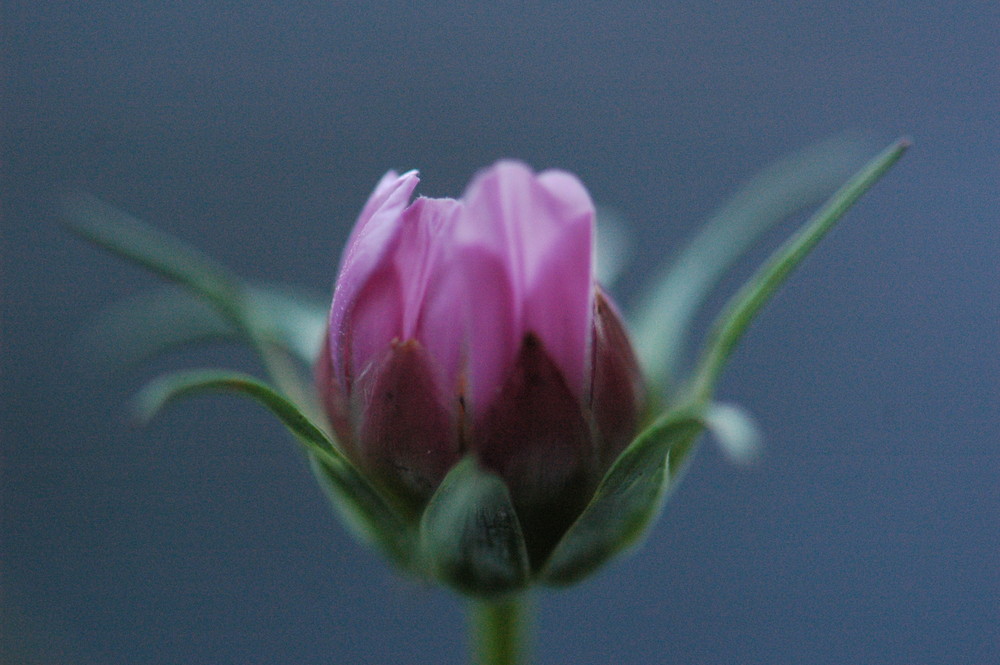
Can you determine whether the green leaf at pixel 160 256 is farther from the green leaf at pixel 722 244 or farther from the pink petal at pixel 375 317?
the green leaf at pixel 722 244

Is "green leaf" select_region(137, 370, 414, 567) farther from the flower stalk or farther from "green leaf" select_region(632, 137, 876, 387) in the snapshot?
"green leaf" select_region(632, 137, 876, 387)

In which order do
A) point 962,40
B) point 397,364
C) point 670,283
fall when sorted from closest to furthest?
point 397,364 < point 670,283 < point 962,40

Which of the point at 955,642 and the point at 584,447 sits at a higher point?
the point at 584,447

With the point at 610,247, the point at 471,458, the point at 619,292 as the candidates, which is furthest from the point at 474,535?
the point at 619,292

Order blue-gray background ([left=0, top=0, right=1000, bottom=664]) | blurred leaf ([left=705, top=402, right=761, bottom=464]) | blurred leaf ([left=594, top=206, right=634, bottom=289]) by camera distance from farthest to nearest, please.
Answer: blue-gray background ([left=0, top=0, right=1000, bottom=664]), blurred leaf ([left=594, top=206, right=634, bottom=289]), blurred leaf ([left=705, top=402, right=761, bottom=464])

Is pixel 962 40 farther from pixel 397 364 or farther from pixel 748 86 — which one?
pixel 397 364

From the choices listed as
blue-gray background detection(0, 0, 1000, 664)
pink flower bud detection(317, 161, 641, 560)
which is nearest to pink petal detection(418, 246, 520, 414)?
pink flower bud detection(317, 161, 641, 560)

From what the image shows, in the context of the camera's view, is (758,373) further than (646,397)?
Yes

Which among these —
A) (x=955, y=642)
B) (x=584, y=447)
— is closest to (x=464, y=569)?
(x=584, y=447)
